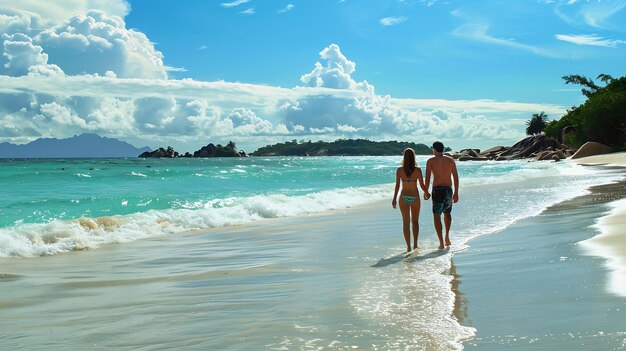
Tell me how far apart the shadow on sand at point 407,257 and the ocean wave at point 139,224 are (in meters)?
6.98

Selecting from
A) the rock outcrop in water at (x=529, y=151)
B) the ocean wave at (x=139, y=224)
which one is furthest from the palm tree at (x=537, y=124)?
the ocean wave at (x=139, y=224)

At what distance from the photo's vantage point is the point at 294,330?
523 cm

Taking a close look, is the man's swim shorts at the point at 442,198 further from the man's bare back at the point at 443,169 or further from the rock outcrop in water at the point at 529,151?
the rock outcrop in water at the point at 529,151

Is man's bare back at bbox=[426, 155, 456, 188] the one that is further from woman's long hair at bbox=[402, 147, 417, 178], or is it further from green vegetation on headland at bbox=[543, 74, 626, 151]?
green vegetation on headland at bbox=[543, 74, 626, 151]

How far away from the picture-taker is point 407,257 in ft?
31.1

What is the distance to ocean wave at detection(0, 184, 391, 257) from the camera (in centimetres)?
1272

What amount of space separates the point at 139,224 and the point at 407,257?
368 inches

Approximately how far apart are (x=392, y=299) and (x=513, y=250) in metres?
3.50

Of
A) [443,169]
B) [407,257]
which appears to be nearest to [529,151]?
[443,169]

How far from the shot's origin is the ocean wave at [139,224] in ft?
41.7

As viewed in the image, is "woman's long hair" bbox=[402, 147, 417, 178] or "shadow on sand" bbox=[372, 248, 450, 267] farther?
"woman's long hair" bbox=[402, 147, 417, 178]

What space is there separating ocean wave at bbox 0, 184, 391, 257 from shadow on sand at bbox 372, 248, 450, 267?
275 inches

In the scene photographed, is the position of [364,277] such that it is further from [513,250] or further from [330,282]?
[513,250]

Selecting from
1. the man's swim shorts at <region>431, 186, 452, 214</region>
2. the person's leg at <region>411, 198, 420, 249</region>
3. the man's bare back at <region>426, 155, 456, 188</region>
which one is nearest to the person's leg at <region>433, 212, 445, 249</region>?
the man's swim shorts at <region>431, 186, 452, 214</region>
